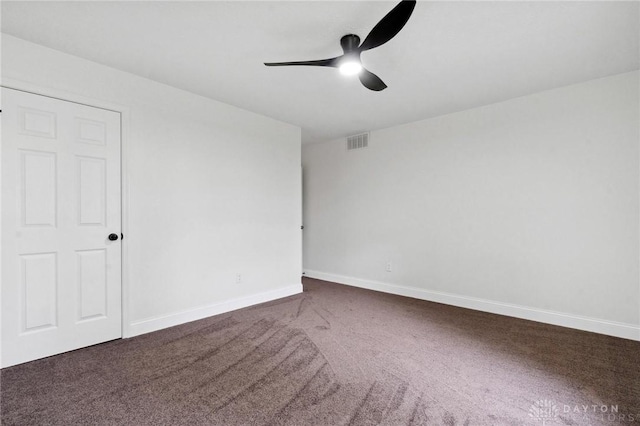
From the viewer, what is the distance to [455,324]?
10.6 ft

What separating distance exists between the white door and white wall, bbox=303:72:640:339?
133 inches

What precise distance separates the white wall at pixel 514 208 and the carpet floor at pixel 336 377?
478 millimetres

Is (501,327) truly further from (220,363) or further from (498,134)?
(220,363)

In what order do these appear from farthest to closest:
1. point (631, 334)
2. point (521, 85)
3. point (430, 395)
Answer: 1. point (521, 85)
2. point (631, 334)
3. point (430, 395)

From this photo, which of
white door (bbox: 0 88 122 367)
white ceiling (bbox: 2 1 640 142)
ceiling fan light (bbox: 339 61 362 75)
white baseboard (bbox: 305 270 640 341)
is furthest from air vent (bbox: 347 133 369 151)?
white door (bbox: 0 88 122 367)

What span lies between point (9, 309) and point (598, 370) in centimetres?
450

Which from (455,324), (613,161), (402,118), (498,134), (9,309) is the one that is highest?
(402,118)

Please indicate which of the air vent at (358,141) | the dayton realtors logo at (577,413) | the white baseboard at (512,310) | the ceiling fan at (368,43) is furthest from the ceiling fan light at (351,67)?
the white baseboard at (512,310)

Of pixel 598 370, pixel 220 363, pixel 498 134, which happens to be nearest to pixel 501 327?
pixel 598 370

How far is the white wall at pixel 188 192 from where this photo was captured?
2.76m

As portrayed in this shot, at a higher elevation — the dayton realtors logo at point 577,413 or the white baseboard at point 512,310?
the white baseboard at point 512,310

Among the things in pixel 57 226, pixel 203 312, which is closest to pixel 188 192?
pixel 57 226

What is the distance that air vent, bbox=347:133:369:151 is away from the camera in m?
4.85

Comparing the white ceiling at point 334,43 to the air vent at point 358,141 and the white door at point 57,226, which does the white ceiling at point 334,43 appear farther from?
the air vent at point 358,141
